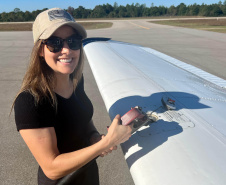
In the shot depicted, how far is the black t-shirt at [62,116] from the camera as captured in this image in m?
1.16

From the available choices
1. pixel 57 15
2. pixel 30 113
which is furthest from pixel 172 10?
pixel 30 113

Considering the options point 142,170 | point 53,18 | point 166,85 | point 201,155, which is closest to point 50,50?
point 53,18

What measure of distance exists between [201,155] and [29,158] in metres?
2.42

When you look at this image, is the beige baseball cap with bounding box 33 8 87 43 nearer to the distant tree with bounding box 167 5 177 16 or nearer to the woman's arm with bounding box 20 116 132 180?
the woman's arm with bounding box 20 116 132 180

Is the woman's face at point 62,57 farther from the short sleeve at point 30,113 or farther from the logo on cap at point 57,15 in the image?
the short sleeve at point 30,113

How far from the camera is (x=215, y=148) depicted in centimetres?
135

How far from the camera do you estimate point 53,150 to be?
120 cm

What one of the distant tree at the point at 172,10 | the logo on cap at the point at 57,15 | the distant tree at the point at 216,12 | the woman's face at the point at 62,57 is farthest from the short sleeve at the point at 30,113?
the distant tree at the point at 172,10

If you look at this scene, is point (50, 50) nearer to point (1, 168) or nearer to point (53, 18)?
point (53, 18)

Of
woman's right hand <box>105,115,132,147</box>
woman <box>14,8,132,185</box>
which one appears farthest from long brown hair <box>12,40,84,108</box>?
woman's right hand <box>105,115,132,147</box>

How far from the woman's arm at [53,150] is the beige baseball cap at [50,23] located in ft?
1.94

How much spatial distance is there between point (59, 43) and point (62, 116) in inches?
19.2

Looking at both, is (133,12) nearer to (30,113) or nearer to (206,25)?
(206,25)

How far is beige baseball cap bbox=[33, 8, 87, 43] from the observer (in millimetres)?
1269
